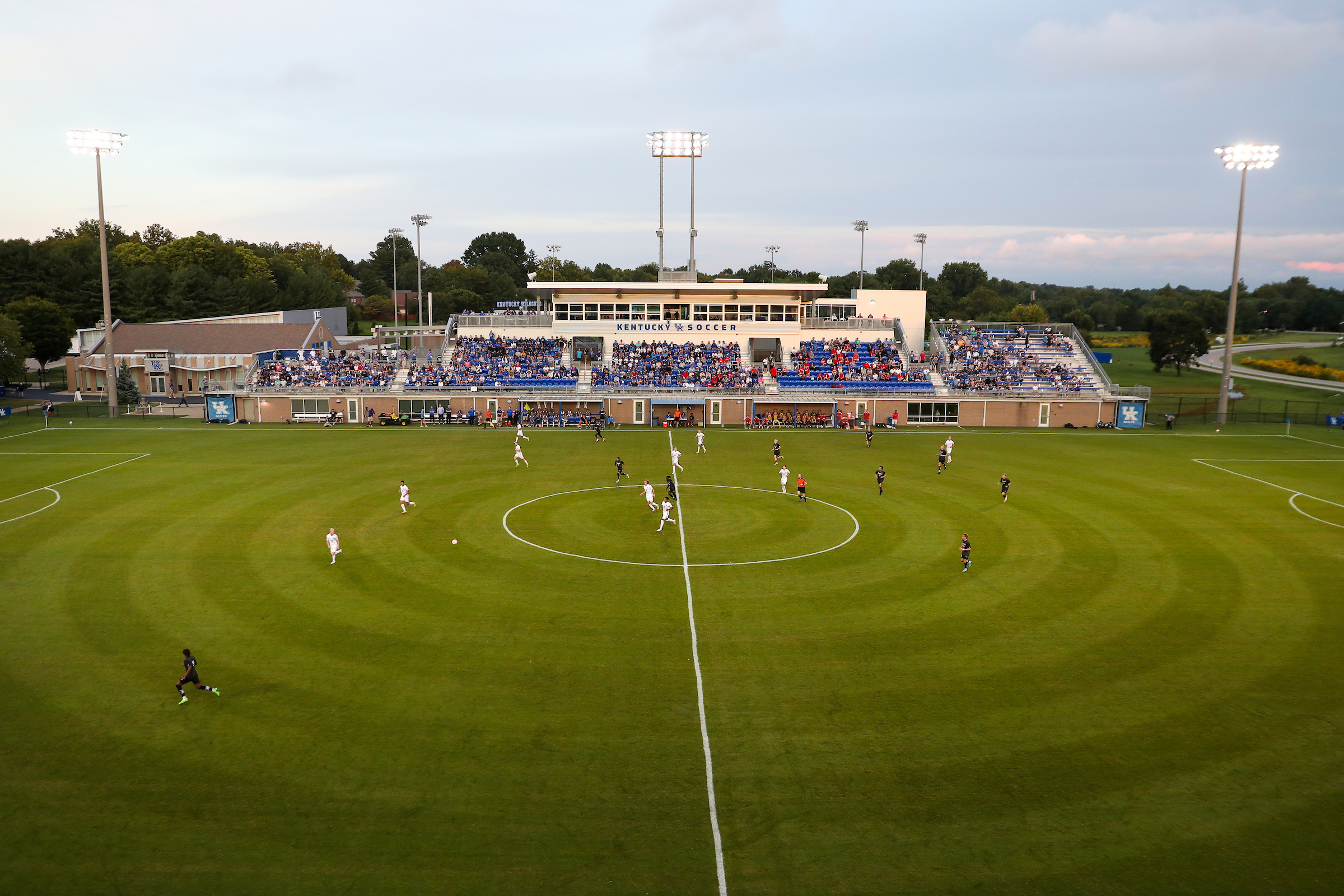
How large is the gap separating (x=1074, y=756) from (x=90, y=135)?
7613 centimetres

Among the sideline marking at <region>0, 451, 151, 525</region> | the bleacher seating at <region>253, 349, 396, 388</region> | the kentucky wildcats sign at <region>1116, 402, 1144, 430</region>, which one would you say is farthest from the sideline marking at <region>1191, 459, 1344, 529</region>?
the bleacher seating at <region>253, 349, 396, 388</region>

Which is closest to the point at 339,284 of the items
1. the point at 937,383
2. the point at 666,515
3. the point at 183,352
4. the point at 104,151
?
the point at 183,352

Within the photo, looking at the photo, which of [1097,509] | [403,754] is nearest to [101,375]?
[403,754]

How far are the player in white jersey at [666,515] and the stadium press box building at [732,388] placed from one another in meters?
29.2

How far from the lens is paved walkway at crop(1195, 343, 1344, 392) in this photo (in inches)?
3457

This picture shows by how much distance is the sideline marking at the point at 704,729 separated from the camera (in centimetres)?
1257

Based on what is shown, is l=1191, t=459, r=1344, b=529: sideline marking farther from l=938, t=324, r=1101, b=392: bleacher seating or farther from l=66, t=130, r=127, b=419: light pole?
l=66, t=130, r=127, b=419: light pole

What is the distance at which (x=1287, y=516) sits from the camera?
111 ft

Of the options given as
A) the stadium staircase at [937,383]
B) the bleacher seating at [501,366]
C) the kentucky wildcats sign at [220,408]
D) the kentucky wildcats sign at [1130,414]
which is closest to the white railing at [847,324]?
the stadium staircase at [937,383]

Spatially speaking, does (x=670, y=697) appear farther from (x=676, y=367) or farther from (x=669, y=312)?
(x=669, y=312)

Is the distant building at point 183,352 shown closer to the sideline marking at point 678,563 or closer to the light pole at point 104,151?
the light pole at point 104,151

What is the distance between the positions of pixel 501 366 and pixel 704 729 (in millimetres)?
55152

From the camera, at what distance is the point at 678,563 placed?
26859 mm

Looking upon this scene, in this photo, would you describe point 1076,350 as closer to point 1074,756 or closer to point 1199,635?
point 1199,635
